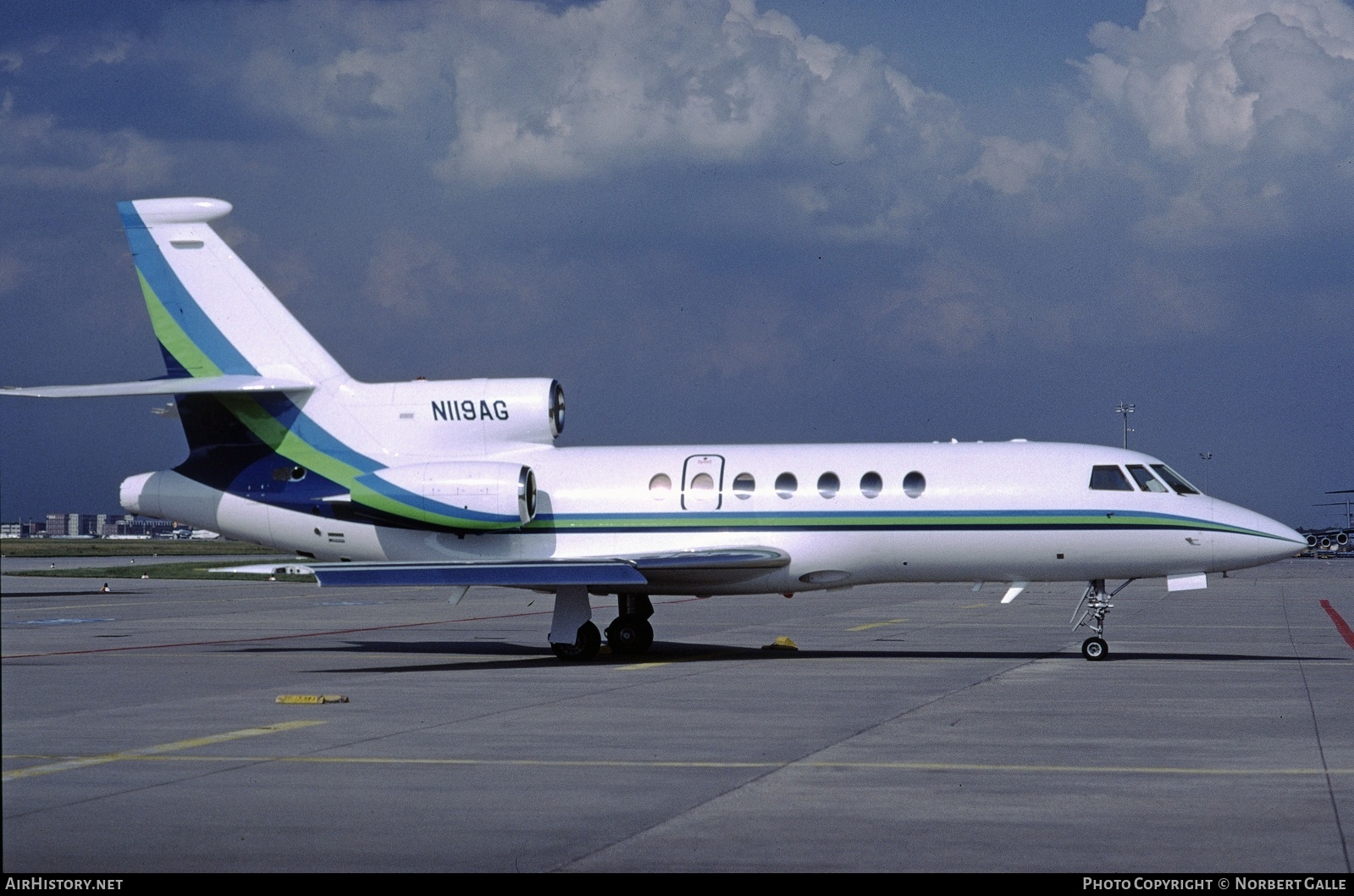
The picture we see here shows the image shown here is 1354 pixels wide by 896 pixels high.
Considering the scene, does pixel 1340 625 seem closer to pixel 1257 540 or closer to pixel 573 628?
pixel 1257 540

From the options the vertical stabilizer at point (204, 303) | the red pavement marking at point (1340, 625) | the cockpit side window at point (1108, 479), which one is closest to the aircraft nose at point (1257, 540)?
the cockpit side window at point (1108, 479)

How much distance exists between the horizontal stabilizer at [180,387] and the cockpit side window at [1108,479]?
12793 mm

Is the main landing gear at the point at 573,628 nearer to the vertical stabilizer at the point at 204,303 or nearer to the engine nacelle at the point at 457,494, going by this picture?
the engine nacelle at the point at 457,494

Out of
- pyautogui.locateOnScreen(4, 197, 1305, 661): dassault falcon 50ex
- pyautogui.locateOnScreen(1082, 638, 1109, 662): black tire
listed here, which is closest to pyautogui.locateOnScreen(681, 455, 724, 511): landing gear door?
pyautogui.locateOnScreen(4, 197, 1305, 661): dassault falcon 50ex

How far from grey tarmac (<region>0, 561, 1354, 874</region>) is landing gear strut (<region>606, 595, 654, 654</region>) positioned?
3.33 ft

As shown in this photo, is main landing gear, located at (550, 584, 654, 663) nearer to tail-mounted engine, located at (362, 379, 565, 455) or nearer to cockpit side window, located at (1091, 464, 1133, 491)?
tail-mounted engine, located at (362, 379, 565, 455)

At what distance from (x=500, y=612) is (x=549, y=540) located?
54.8 ft

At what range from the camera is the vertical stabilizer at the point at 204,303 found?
24.9 meters

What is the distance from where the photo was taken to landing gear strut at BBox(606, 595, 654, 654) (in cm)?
2528

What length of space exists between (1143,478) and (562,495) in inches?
363

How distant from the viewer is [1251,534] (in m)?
22.6
